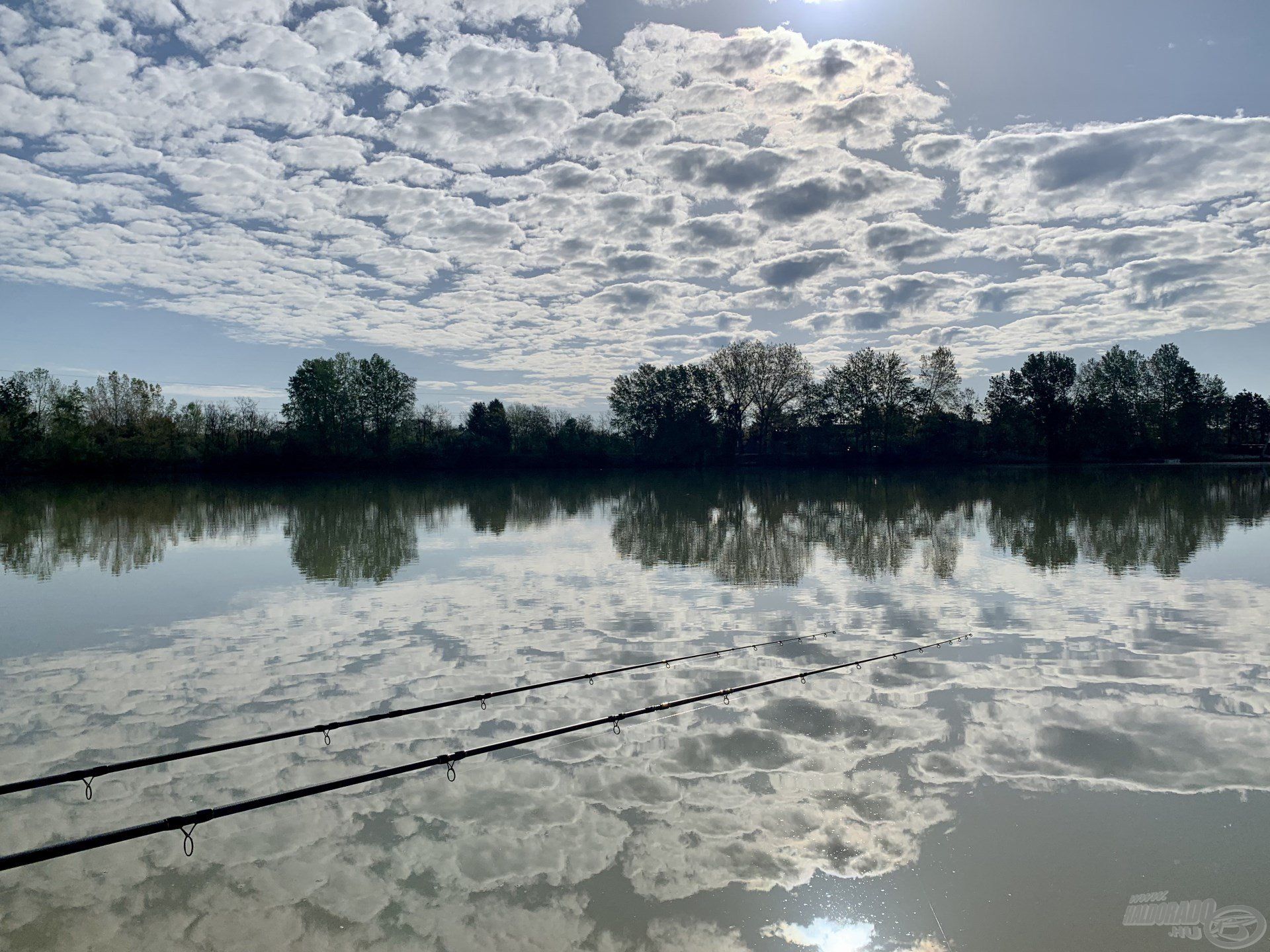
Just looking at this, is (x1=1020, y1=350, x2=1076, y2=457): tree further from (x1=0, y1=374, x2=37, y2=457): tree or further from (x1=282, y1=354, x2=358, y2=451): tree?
(x1=0, y1=374, x2=37, y2=457): tree

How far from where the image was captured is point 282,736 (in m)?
5.44

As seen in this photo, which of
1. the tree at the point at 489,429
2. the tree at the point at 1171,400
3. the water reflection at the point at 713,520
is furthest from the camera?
the tree at the point at 1171,400

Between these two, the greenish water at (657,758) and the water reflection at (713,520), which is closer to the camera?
the greenish water at (657,758)

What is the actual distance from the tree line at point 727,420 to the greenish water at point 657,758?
5987cm

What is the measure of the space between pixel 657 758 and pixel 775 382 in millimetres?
76551

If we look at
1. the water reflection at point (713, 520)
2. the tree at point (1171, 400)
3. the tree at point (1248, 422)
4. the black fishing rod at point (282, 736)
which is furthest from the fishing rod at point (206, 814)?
the tree at point (1248, 422)

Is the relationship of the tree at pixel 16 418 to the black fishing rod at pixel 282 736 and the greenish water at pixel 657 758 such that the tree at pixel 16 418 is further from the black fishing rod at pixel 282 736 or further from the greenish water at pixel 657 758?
the black fishing rod at pixel 282 736

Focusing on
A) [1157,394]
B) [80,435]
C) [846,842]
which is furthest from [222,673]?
[1157,394]

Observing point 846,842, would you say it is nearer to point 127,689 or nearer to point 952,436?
point 127,689

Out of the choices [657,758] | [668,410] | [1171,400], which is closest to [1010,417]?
[1171,400]

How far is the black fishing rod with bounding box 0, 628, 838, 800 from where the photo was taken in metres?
4.55

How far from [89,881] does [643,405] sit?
79.3 meters

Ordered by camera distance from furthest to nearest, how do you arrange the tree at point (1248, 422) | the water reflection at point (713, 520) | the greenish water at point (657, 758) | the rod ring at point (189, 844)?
the tree at point (1248, 422), the water reflection at point (713, 520), the rod ring at point (189, 844), the greenish water at point (657, 758)

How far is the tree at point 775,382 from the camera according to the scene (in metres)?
79.6
